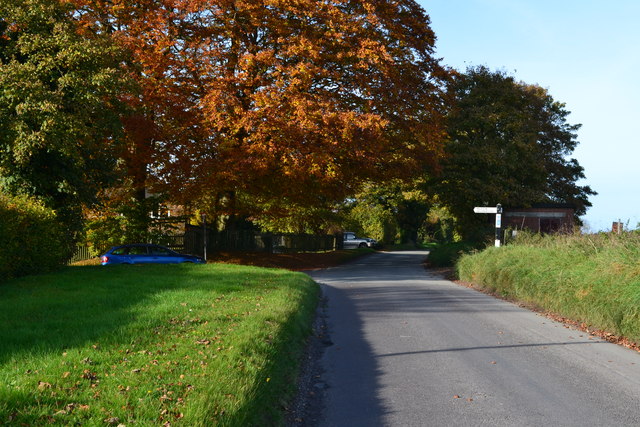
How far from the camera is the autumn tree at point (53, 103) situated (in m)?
14.1

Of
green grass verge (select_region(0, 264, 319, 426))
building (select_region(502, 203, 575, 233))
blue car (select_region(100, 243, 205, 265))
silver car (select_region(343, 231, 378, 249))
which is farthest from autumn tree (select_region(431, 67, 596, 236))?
silver car (select_region(343, 231, 378, 249))

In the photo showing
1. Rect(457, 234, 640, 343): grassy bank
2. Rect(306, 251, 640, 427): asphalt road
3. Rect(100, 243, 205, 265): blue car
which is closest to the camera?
Rect(306, 251, 640, 427): asphalt road

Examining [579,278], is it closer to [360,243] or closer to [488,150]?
[488,150]

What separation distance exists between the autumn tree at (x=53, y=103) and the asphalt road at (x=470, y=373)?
867cm

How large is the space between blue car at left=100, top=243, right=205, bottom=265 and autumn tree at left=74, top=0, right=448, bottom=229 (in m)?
2.48

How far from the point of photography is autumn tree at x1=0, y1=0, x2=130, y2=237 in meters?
14.1

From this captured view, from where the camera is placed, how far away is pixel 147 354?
625 centimetres

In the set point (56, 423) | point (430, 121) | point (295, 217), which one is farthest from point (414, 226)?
point (56, 423)

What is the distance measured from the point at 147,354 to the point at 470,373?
3867 mm

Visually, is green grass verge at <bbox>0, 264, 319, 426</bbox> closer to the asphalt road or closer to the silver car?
the asphalt road

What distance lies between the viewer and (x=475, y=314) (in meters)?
→ 12.0

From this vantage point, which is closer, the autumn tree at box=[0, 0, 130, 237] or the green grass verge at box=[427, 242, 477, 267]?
the autumn tree at box=[0, 0, 130, 237]

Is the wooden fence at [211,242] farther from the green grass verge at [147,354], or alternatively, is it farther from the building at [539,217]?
the green grass verge at [147,354]

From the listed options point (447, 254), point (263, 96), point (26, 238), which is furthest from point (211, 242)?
point (26, 238)
